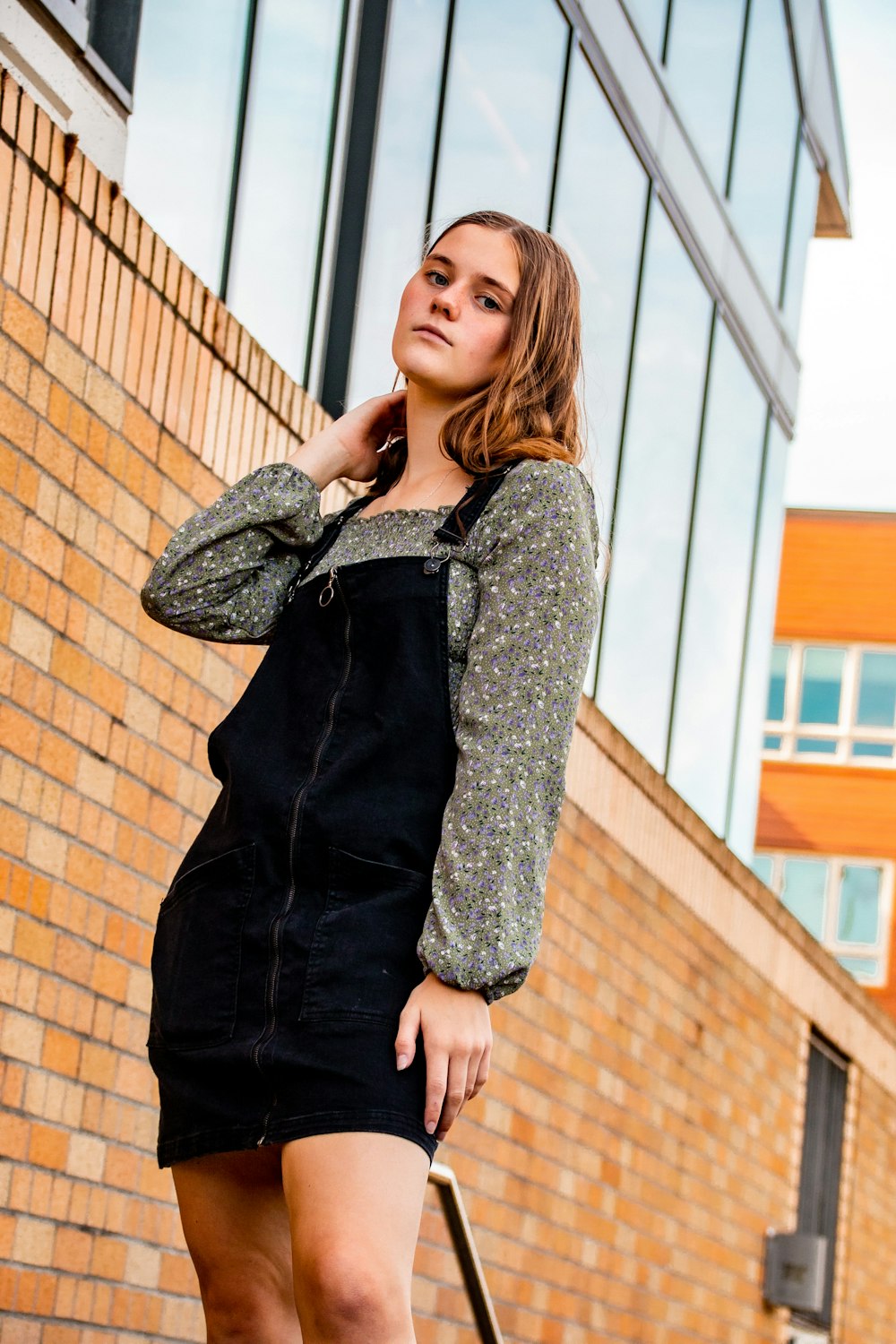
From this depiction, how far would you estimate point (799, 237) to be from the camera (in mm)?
12148

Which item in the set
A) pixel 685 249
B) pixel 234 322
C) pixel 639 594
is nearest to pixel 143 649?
pixel 234 322

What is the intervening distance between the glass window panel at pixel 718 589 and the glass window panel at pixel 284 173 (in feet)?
14.4

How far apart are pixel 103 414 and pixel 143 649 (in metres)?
0.58

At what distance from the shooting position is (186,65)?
509cm

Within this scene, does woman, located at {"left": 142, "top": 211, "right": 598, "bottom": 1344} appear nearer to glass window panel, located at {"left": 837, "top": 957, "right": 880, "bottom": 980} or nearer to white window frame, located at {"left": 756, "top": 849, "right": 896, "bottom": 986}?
white window frame, located at {"left": 756, "top": 849, "right": 896, "bottom": 986}

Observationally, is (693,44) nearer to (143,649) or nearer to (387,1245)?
(143,649)

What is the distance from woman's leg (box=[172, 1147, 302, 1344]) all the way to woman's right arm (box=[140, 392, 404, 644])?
2.47 ft

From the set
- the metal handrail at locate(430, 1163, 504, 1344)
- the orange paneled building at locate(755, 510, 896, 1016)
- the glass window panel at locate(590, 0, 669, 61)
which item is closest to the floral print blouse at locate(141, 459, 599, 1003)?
the metal handrail at locate(430, 1163, 504, 1344)

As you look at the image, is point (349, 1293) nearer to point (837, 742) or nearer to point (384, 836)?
point (384, 836)

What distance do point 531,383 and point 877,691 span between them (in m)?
24.0

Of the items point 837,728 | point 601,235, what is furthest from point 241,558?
point 837,728

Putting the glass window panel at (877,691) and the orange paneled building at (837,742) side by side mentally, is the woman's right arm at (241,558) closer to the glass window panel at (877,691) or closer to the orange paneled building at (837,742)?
the orange paneled building at (837,742)

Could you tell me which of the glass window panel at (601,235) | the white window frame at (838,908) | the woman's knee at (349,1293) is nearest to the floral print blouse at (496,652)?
the woman's knee at (349,1293)

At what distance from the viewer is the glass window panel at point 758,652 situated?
10938 millimetres
